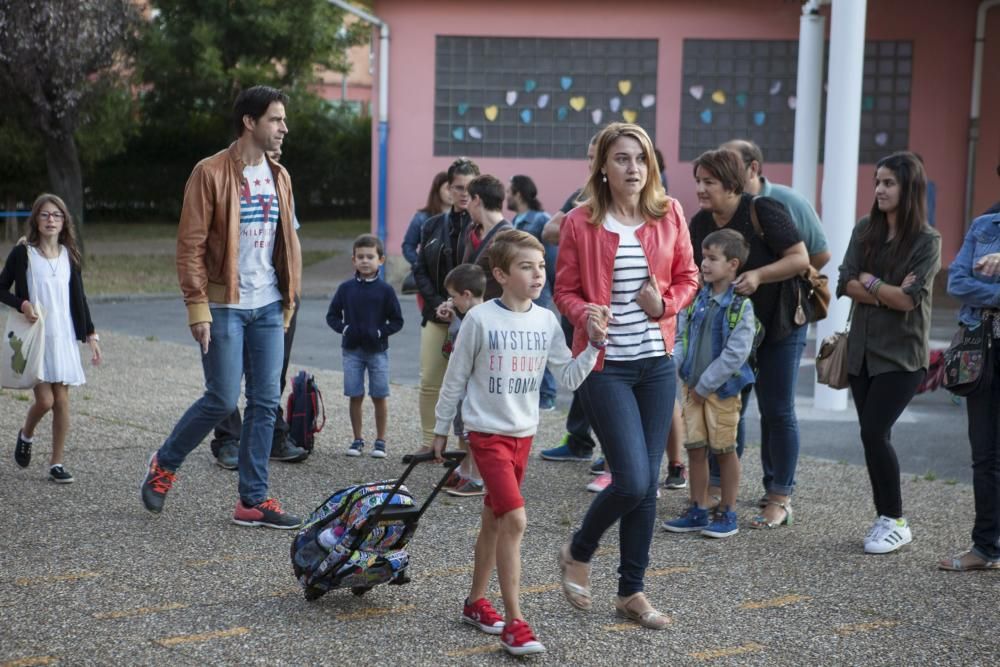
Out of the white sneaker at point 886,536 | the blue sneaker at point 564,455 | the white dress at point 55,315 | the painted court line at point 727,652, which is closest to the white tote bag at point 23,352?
the white dress at point 55,315


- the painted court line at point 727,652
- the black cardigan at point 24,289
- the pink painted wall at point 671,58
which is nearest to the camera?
the painted court line at point 727,652

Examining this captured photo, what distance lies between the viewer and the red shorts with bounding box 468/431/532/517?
444 cm

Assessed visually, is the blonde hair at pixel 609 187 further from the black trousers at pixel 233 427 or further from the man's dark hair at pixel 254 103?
the black trousers at pixel 233 427

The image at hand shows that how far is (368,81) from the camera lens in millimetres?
57312

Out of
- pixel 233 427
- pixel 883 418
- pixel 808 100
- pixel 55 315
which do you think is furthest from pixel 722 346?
pixel 808 100

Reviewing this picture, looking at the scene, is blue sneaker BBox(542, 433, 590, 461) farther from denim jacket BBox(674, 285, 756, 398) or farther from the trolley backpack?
the trolley backpack

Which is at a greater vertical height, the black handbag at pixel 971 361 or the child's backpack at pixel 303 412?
the black handbag at pixel 971 361

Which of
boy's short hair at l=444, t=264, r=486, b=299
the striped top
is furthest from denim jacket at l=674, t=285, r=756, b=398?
the striped top

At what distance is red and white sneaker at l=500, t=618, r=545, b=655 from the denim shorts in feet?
12.0

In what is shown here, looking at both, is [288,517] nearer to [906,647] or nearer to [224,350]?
[224,350]

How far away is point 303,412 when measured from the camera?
7.68 metres

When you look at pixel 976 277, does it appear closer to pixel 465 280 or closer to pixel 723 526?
pixel 723 526

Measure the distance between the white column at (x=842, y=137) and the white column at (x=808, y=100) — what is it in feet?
11.2

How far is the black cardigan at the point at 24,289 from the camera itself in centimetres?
696
